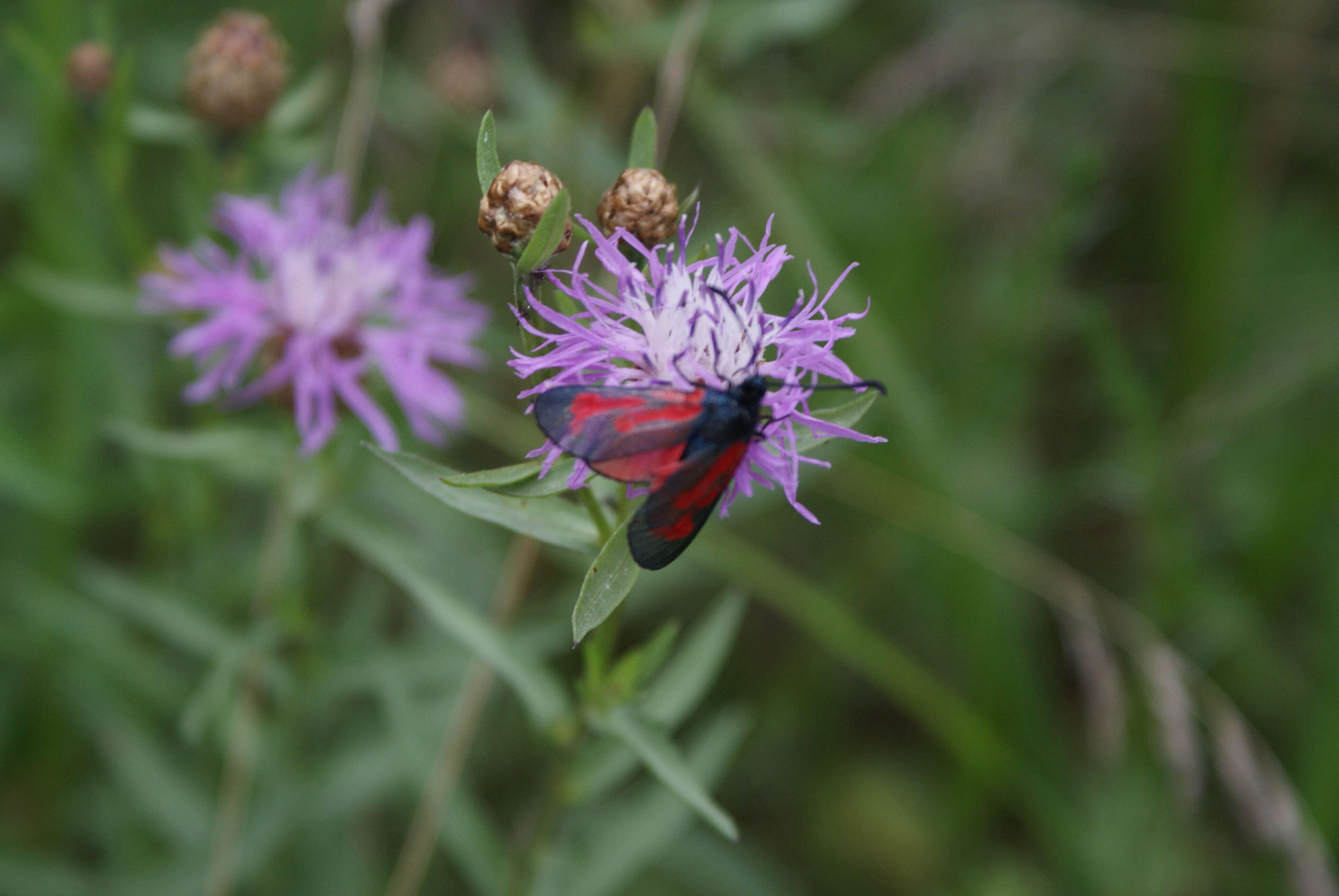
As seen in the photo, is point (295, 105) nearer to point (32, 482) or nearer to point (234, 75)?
point (234, 75)

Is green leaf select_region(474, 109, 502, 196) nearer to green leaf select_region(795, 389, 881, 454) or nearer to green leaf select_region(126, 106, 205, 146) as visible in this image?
green leaf select_region(795, 389, 881, 454)

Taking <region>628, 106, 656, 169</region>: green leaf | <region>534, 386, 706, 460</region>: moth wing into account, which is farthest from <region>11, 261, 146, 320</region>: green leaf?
<region>534, 386, 706, 460</region>: moth wing

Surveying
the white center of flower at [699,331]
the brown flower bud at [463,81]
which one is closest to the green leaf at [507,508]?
the white center of flower at [699,331]

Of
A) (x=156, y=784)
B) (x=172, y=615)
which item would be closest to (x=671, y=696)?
(x=172, y=615)

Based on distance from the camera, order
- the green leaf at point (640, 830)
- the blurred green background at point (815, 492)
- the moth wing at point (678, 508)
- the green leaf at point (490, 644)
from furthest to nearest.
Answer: the blurred green background at point (815, 492), the green leaf at point (640, 830), the green leaf at point (490, 644), the moth wing at point (678, 508)

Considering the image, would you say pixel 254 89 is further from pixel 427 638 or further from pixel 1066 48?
pixel 1066 48

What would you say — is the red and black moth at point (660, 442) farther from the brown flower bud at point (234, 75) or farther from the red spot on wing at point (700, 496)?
the brown flower bud at point (234, 75)
